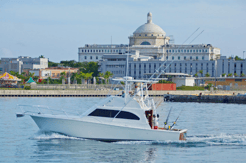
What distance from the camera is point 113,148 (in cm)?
3114

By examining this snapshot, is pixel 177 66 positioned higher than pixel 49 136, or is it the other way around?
pixel 177 66

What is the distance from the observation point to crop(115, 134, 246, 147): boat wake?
32.4 meters

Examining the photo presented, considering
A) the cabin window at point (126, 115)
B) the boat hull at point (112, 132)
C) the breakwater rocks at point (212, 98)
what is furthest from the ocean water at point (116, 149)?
the breakwater rocks at point (212, 98)

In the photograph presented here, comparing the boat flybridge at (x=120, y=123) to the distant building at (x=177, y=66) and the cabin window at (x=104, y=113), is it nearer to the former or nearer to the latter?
the cabin window at (x=104, y=113)

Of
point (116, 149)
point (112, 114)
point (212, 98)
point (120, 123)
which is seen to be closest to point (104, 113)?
point (112, 114)

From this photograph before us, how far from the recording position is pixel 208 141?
34.7 meters

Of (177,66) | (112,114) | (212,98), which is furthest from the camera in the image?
(177,66)

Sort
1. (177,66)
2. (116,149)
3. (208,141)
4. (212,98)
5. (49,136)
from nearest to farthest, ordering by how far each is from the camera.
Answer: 1. (116,149)
2. (49,136)
3. (208,141)
4. (212,98)
5. (177,66)

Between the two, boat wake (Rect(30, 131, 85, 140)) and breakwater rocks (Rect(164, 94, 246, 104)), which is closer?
boat wake (Rect(30, 131, 85, 140))

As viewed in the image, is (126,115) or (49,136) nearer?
(126,115)

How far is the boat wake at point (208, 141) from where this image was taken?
3238 centimetres

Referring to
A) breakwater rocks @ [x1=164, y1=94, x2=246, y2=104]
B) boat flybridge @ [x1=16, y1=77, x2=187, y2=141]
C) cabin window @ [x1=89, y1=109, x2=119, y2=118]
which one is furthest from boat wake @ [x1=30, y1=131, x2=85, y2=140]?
breakwater rocks @ [x1=164, y1=94, x2=246, y2=104]

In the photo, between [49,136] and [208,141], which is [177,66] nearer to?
[208,141]

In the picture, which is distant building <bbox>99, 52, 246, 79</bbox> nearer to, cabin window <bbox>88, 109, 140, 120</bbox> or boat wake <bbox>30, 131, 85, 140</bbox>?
boat wake <bbox>30, 131, 85, 140</bbox>
